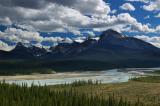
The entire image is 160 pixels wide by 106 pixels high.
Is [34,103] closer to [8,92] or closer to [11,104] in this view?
[11,104]

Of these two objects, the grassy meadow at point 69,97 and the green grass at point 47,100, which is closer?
the green grass at point 47,100

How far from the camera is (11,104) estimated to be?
63.9 meters

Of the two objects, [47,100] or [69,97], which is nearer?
[47,100]

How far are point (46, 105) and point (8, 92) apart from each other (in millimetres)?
17321

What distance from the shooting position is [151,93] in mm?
87875

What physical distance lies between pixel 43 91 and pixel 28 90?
299 cm

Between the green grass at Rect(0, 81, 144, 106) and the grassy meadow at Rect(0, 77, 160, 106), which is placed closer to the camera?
the green grass at Rect(0, 81, 144, 106)

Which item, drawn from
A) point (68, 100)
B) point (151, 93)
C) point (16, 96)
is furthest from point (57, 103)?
point (151, 93)

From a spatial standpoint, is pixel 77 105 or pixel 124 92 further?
pixel 124 92

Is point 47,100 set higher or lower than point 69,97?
lower

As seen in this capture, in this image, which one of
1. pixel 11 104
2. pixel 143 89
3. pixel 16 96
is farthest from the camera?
pixel 143 89

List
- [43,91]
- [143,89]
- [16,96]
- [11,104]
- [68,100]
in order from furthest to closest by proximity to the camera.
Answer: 1. [143,89]
2. [43,91]
3. [16,96]
4. [68,100]
5. [11,104]

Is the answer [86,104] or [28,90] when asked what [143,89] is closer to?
[28,90]

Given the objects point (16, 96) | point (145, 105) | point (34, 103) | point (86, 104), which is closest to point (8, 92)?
point (16, 96)
